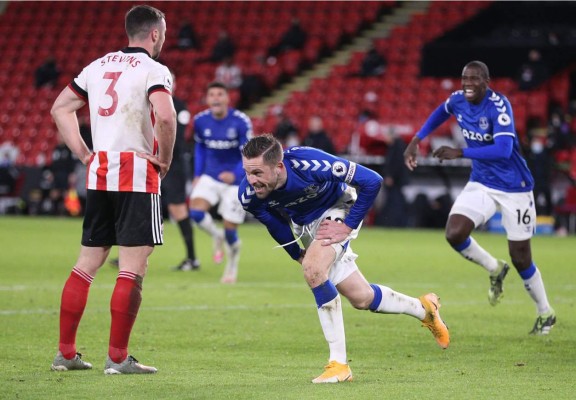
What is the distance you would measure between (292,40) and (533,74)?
7.32 metres

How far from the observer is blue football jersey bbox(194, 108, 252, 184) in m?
13.8

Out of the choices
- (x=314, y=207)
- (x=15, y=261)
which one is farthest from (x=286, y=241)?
(x=15, y=261)

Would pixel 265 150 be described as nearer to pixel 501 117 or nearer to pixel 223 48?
pixel 501 117

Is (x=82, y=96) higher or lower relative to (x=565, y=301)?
higher

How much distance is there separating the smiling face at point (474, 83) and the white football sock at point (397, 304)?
2792 mm

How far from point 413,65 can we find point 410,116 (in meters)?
2.90

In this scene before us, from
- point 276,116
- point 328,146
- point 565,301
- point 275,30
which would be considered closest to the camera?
point 565,301

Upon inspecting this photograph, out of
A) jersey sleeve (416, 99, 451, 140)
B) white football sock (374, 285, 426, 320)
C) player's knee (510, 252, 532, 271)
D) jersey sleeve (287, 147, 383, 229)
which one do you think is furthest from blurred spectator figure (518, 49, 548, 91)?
jersey sleeve (287, 147, 383, 229)

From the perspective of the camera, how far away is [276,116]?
2738cm

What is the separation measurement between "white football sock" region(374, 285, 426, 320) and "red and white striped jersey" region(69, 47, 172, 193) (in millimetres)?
1649

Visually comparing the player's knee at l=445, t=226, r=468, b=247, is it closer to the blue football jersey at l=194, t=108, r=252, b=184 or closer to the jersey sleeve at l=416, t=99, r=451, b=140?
the jersey sleeve at l=416, t=99, r=451, b=140

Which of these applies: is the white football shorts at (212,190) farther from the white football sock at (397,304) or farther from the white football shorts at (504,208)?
the white football sock at (397,304)

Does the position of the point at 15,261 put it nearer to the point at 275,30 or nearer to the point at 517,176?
the point at 517,176

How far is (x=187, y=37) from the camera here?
101 feet
